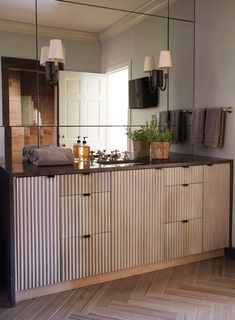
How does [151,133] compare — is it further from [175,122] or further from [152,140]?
[175,122]

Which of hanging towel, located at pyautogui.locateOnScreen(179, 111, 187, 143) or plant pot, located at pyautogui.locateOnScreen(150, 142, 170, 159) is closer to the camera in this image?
plant pot, located at pyautogui.locateOnScreen(150, 142, 170, 159)

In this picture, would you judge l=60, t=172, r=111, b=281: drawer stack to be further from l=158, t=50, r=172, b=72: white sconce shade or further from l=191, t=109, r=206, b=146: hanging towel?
l=158, t=50, r=172, b=72: white sconce shade

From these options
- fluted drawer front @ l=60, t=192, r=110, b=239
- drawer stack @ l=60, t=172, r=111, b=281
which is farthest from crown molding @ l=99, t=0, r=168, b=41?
fluted drawer front @ l=60, t=192, r=110, b=239

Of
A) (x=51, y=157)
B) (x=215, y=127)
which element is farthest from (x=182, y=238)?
(x=51, y=157)

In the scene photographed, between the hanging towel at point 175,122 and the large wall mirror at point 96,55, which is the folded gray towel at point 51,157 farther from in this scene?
the hanging towel at point 175,122

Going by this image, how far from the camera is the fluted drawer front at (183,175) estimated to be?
2.66 metres

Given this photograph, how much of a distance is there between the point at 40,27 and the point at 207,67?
1.46 metres

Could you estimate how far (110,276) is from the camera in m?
2.58

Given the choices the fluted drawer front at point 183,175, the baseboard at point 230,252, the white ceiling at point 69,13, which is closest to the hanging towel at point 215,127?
the fluted drawer front at point 183,175

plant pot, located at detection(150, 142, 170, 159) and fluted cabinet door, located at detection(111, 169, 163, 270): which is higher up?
plant pot, located at detection(150, 142, 170, 159)

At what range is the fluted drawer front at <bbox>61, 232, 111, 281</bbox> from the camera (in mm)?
2352

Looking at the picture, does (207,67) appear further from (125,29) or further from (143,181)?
(143,181)

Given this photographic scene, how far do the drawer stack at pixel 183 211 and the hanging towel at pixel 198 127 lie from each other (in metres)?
0.40

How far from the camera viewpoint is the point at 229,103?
2.90 metres
